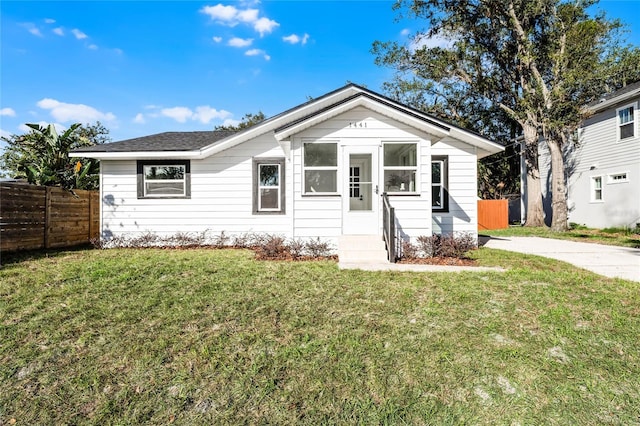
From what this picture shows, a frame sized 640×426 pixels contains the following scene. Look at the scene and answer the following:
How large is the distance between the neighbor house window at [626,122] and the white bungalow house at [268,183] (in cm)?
984

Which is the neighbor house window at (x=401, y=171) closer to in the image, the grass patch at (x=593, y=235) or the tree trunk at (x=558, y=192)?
the grass patch at (x=593, y=235)

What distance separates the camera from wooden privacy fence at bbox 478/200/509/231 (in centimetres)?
1843

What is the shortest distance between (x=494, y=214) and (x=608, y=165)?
5.51 meters

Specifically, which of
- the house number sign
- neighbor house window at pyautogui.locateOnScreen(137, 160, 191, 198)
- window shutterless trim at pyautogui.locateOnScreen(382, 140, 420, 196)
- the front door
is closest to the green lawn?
the front door

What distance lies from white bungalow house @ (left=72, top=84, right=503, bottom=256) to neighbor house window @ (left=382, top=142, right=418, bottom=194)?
3cm

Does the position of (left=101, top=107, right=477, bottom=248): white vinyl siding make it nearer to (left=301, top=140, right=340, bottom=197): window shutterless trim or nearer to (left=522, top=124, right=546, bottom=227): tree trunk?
(left=301, top=140, right=340, bottom=197): window shutterless trim

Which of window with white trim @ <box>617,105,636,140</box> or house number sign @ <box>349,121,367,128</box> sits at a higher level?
window with white trim @ <box>617,105,636,140</box>

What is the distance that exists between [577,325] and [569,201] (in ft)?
59.5

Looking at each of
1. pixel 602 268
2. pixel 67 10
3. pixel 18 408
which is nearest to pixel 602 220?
pixel 602 268

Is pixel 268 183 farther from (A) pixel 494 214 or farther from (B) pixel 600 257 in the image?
(A) pixel 494 214

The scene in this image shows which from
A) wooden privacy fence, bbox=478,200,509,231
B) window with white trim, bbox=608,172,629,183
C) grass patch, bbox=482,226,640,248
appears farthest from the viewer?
wooden privacy fence, bbox=478,200,509,231

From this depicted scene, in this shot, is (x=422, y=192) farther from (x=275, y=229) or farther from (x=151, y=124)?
(x=151, y=124)

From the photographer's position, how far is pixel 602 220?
51.9 ft

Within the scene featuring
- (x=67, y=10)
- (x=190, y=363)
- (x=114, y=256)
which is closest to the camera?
(x=190, y=363)
